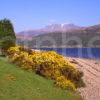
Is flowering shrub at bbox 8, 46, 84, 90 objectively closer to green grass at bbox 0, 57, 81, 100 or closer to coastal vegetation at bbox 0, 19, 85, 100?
coastal vegetation at bbox 0, 19, 85, 100

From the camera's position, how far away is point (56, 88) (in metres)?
17.9

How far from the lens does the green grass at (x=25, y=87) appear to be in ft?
50.6

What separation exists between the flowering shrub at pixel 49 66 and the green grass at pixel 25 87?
0.84m

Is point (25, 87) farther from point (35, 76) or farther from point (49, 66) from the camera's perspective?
point (49, 66)

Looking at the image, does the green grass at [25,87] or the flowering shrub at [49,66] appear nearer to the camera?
the green grass at [25,87]

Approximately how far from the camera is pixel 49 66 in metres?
20.3

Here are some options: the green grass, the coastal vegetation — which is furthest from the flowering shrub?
the green grass

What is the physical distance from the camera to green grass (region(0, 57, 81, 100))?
15.4m

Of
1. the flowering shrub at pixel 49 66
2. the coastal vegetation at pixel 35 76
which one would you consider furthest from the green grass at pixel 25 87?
the flowering shrub at pixel 49 66

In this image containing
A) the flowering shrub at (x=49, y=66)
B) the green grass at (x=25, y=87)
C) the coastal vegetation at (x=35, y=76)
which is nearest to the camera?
the green grass at (x=25, y=87)

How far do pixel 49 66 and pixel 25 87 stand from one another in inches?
157

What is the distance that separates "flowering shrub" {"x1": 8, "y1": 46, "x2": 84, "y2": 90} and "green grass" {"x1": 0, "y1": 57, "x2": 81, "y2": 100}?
2.75ft

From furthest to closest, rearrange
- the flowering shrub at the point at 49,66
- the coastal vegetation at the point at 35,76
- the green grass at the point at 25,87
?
1. the flowering shrub at the point at 49,66
2. the coastal vegetation at the point at 35,76
3. the green grass at the point at 25,87

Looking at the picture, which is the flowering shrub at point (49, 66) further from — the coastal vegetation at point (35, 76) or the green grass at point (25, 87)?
the green grass at point (25, 87)
